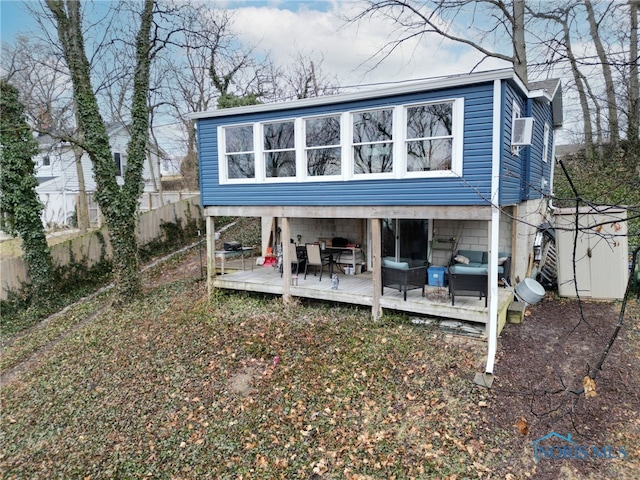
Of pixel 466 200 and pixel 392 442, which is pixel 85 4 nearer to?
pixel 466 200

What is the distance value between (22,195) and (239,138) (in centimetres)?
653

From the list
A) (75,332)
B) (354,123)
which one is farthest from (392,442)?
(75,332)

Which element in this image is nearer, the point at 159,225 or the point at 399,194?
the point at 399,194

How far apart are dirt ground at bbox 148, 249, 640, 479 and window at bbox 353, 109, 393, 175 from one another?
13.6 ft

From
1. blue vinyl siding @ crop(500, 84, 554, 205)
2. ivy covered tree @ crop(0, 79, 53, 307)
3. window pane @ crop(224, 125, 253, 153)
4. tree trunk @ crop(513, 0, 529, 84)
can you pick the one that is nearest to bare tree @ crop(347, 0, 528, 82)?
tree trunk @ crop(513, 0, 529, 84)

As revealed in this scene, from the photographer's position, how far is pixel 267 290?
9484 millimetres

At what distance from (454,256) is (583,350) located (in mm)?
3230

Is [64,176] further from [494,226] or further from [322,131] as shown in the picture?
[494,226]

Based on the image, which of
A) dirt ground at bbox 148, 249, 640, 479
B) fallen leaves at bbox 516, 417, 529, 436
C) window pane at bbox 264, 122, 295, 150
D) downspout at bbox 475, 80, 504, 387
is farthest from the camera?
window pane at bbox 264, 122, 295, 150

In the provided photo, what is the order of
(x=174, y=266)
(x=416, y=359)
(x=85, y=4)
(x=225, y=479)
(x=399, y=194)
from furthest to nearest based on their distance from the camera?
1. (x=174, y=266)
2. (x=85, y=4)
3. (x=399, y=194)
4. (x=416, y=359)
5. (x=225, y=479)

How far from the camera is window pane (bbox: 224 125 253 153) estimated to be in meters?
9.36

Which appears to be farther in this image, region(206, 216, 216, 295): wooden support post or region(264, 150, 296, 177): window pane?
region(206, 216, 216, 295): wooden support post

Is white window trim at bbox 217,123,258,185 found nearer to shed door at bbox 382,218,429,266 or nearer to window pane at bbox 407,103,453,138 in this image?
shed door at bbox 382,218,429,266

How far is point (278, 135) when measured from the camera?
29.6ft
